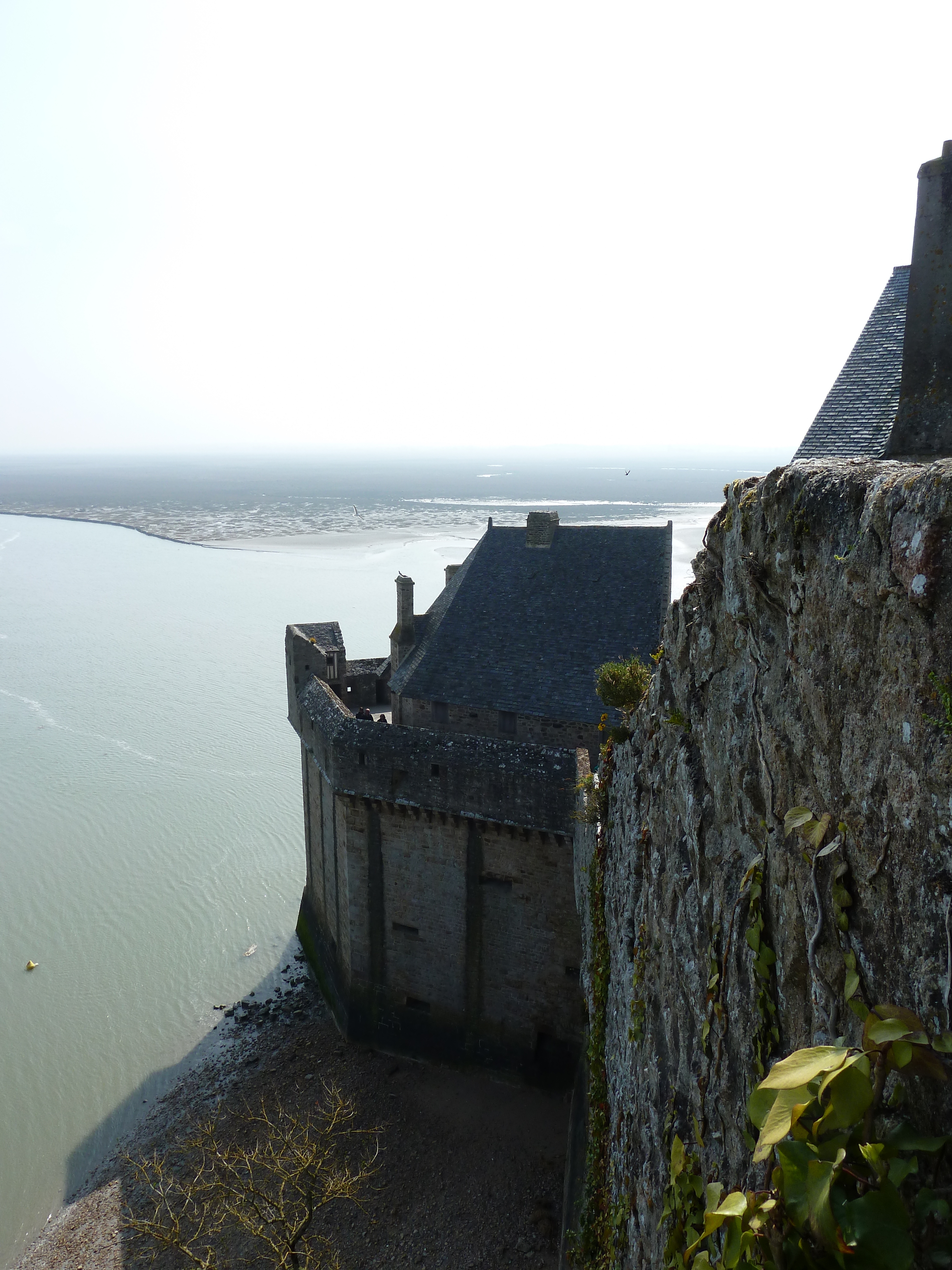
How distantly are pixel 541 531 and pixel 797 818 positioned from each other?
60.4 ft

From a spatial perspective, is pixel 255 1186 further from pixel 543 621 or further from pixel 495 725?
pixel 543 621

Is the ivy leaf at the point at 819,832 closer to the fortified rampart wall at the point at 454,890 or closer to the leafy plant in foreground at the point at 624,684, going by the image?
the leafy plant in foreground at the point at 624,684

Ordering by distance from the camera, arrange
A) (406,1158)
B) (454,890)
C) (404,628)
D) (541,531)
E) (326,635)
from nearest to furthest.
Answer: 1. (406,1158)
2. (454,890)
3. (326,635)
4. (404,628)
5. (541,531)

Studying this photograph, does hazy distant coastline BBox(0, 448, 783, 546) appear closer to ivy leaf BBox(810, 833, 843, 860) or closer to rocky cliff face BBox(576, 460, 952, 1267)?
rocky cliff face BBox(576, 460, 952, 1267)

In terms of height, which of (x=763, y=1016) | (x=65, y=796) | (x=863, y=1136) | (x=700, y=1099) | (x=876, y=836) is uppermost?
(x=876, y=836)

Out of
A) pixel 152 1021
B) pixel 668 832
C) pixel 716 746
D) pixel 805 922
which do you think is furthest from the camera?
pixel 152 1021

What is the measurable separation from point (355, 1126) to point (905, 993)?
15576 mm

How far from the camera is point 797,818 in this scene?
3422mm

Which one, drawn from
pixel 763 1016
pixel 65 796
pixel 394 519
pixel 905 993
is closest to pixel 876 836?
pixel 905 993

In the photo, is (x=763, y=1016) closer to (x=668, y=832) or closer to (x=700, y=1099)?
(x=700, y=1099)

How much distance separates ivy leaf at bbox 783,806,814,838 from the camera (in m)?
3.36

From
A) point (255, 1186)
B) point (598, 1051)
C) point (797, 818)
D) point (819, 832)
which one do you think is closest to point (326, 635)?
point (255, 1186)

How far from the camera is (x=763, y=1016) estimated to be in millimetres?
3654

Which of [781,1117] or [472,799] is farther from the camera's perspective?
[472,799]
